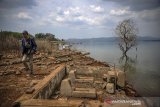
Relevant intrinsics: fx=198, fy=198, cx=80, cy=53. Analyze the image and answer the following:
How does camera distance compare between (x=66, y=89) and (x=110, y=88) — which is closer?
(x=66, y=89)

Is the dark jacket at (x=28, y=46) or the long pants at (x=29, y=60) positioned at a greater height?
the dark jacket at (x=28, y=46)

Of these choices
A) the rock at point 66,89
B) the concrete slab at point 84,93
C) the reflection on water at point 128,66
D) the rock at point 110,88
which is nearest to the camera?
the concrete slab at point 84,93

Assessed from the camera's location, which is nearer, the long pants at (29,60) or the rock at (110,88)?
the rock at (110,88)

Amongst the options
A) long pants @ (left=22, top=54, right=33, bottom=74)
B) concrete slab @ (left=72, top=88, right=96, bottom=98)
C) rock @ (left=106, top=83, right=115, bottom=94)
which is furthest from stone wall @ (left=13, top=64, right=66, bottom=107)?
rock @ (left=106, top=83, right=115, bottom=94)

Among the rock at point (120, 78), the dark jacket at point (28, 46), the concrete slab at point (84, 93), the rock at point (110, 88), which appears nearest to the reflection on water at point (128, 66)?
the rock at point (120, 78)

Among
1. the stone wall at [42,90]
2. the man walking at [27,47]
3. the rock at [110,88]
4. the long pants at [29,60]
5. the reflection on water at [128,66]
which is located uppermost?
the man walking at [27,47]

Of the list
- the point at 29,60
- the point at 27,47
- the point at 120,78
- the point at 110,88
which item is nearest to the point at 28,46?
the point at 27,47

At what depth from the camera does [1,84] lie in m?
7.57

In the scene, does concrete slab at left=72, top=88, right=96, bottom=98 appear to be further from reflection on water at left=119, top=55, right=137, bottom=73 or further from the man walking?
reflection on water at left=119, top=55, right=137, bottom=73

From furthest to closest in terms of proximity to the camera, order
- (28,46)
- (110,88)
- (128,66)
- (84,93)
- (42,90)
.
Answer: (128,66), (28,46), (110,88), (84,93), (42,90)

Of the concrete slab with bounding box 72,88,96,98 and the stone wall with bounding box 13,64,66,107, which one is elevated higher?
the stone wall with bounding box 13,64,66,107

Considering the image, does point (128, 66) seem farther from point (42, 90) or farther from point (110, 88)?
point (42, 90)

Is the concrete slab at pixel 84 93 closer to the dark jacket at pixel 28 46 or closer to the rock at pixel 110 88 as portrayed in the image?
the rock at pixel 110 88

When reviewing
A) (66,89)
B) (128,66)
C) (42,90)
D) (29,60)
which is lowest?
(128,66)
